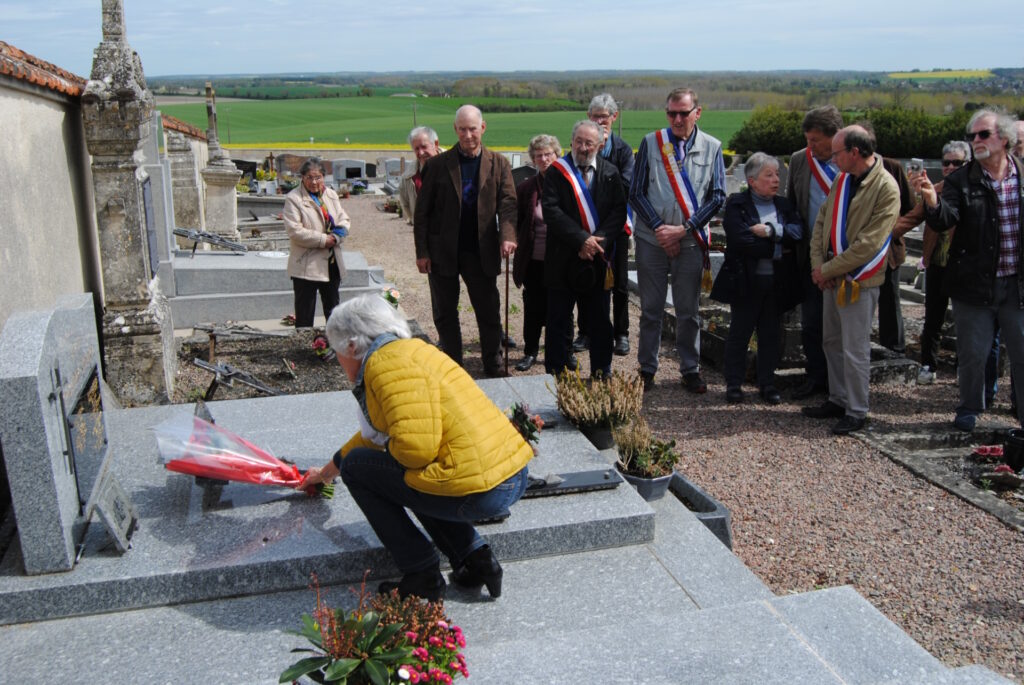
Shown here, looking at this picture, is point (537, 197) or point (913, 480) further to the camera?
point (537, 197)

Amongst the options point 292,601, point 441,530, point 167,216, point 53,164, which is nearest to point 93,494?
point 292,601

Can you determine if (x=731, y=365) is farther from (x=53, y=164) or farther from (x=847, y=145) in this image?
(x=53, y=164)

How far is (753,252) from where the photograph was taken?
6555mm

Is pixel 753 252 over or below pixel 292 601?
over

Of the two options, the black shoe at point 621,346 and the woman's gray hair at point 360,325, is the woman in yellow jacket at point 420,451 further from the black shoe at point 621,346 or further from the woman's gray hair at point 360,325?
the black shoe at point 621,346

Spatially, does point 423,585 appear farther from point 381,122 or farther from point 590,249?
point 381,122

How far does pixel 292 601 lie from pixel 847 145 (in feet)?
14.5

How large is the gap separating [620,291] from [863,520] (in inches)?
129

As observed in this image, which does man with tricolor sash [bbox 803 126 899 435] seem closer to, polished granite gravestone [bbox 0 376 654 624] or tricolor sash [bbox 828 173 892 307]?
tricolor sash [bbox 828 173 892 307]

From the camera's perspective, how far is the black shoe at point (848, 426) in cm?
631

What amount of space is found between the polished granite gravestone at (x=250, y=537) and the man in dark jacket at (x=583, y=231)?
70.1 inches

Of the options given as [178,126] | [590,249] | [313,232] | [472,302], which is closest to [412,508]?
[590,249]

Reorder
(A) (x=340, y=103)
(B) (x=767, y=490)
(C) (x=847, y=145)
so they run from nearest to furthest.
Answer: (B) (x=767, y=490) < (C) (x=847, y=145) < (A) (x=340, y=103)

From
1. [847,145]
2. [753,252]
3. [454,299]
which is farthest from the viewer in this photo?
[454,299]
